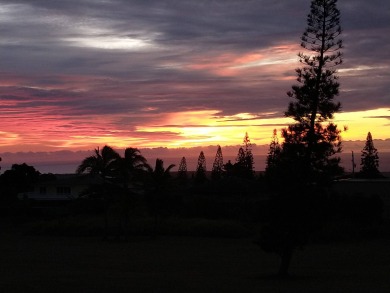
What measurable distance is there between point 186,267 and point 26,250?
1102 cm

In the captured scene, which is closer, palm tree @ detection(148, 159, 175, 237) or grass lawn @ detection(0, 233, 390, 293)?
grass lawn @ detection(0, 233, 390, 293)

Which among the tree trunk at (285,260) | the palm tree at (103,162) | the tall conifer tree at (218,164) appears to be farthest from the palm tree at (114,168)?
the tall conifer tree at (218,164)

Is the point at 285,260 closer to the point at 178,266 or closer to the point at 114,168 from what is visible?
the point at 178,266

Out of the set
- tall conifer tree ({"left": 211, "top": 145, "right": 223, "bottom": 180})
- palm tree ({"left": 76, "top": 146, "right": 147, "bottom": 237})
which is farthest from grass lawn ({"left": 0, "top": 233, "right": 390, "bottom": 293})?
tall conifer tree ({"left": 211, "top": 145, "right": 223, "bottom": 180})

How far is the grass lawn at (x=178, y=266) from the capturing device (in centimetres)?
1905

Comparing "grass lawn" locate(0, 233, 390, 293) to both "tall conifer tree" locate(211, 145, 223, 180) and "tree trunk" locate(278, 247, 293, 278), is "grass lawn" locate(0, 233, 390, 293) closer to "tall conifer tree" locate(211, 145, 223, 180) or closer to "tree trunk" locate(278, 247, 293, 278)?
"tree trunk" locate(278, 247, 293, 278)

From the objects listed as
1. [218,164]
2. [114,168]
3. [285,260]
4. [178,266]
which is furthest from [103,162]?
[218,164]

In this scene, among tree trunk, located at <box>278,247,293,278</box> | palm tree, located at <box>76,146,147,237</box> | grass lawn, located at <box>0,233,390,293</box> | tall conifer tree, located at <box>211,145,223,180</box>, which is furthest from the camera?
tall conifer tree, located at <box>211,145,223,180</box>

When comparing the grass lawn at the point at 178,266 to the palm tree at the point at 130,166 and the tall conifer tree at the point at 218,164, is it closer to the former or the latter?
the palm tree at the point at 130,166

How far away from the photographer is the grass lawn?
1905 centimetres

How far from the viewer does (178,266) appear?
27.0 metres

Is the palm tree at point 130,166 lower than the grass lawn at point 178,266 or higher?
higher

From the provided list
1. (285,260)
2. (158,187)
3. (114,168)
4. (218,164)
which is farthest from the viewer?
(218,164)

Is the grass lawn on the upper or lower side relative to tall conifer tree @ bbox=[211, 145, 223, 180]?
lower
